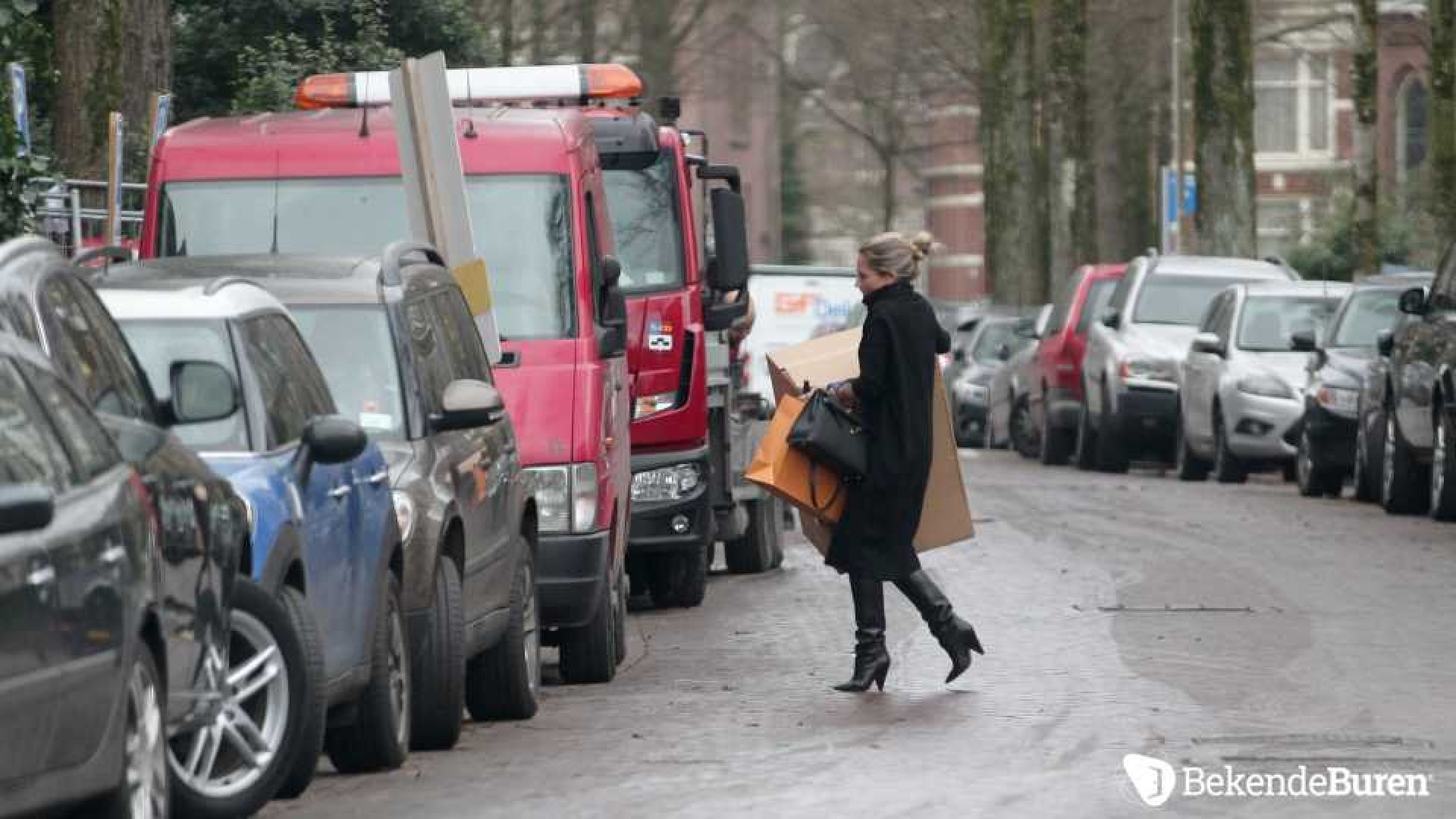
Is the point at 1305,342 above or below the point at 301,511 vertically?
below

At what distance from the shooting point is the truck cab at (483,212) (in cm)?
1450

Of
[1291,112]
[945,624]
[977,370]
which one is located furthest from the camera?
[1291,112]

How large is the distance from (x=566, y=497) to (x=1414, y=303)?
36.7 ft

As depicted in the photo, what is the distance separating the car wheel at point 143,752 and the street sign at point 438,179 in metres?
5.95

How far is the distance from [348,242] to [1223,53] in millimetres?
27178

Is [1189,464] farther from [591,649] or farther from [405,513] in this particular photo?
[405,513]

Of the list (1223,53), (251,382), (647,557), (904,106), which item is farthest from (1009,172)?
(251,382)

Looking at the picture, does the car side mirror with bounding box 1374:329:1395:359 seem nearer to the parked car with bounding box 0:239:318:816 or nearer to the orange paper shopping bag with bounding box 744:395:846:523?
the orange paper shopping bag with bounding box 744:395:846:523

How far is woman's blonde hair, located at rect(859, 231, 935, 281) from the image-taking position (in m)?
13.0

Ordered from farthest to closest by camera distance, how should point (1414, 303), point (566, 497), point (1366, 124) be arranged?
point (1366, 124) < point (1414, 303) < point (566, 497)

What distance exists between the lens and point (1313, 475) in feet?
89.2

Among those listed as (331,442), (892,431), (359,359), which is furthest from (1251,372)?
(331,442)

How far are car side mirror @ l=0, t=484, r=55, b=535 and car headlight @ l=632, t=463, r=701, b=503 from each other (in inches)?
404

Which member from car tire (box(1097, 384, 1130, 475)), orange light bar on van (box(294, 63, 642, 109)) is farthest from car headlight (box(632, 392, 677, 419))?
car tire (box(1097, 384, 1130, 475))
